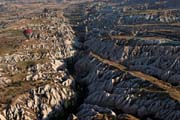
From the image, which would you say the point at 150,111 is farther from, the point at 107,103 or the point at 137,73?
the point at 137,73

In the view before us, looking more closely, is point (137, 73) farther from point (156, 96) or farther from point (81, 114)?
point (81, 114)

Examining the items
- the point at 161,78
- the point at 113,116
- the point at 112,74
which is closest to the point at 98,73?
the point at 112,74

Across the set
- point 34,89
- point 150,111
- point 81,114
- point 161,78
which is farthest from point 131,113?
point 34,89

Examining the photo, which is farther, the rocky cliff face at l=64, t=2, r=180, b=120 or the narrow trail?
the narrow trail

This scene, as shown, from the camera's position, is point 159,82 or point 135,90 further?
point 159,82

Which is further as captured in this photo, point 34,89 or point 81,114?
point 34,89

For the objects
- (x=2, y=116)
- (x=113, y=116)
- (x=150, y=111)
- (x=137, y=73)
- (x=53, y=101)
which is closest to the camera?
(x=113, y=116)

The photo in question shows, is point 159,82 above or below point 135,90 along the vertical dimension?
below

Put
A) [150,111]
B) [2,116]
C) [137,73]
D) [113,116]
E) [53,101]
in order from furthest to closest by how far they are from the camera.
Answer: [137,73] → [53,101] → [2,116] → [150,111] → [113,116]

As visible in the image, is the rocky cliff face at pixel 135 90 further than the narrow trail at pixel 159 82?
No
